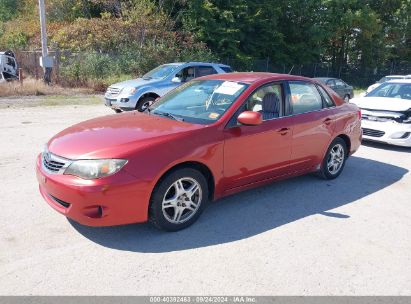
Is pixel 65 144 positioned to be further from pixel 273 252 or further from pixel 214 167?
pixel 273 252

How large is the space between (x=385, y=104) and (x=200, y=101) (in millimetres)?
5698

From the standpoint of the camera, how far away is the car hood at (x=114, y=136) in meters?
3.67

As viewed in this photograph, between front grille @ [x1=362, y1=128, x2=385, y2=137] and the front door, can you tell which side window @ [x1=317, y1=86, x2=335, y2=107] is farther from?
front grille @ [x1=362, y1=128, x2=385, y2=137]

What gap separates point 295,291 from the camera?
3.15m

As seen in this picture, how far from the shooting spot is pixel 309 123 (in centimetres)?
526

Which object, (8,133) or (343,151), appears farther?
(8,133)

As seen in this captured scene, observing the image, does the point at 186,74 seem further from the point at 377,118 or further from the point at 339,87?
the point at 339,87

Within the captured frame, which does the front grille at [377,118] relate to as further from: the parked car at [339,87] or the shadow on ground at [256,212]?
the parked car at [339,87]

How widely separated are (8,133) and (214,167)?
20.7ft

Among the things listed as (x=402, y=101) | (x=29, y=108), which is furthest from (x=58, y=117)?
(x=402, y=101)

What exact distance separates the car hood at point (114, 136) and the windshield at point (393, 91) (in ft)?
23.4

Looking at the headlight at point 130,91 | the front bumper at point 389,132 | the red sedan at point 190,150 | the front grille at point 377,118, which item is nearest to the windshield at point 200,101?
the red sedan at point 190,150

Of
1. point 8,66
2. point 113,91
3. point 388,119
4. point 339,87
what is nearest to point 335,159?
point 388,119

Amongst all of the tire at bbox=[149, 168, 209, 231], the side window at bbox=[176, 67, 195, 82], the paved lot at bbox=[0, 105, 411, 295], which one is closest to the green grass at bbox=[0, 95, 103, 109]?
the side window at bbox=[176, 67, 195, 82]
